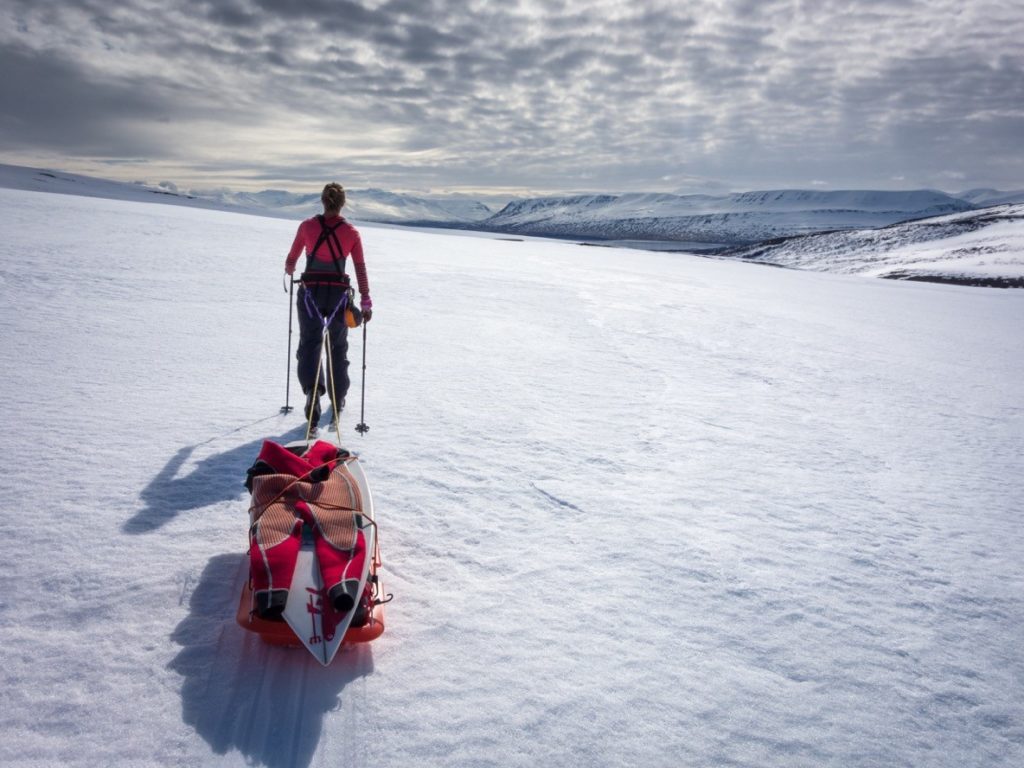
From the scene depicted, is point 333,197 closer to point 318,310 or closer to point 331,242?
point 331,242

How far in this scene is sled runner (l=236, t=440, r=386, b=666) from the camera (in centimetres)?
290

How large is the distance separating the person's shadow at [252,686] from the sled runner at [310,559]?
18 cm

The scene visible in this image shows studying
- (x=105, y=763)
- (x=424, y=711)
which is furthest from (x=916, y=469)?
(x=105, y=763)

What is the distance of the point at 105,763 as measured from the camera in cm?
242

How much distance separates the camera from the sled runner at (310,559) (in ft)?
9.52

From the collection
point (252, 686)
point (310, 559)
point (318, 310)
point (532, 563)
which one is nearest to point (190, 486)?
point (310, 559)

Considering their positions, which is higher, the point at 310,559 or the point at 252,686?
the point at 310,559

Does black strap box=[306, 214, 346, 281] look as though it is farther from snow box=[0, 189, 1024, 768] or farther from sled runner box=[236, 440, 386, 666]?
sled runner box=[236, 440, 386, 666]

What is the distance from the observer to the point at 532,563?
406 centimetres

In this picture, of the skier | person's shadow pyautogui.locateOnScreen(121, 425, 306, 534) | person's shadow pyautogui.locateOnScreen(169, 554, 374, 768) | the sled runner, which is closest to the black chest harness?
the skier

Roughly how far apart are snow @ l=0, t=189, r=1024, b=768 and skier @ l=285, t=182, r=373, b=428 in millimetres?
694

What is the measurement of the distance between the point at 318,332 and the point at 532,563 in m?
3.60

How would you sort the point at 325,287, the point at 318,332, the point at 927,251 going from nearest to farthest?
the point at 325,287
the point at 318,332
the point at 927,251

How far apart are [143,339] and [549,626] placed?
8214 millimetres
